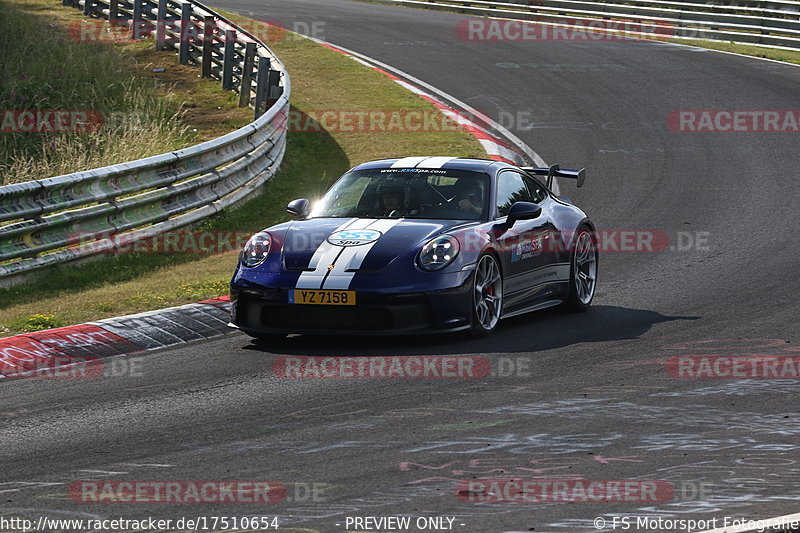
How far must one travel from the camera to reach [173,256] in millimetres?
12984

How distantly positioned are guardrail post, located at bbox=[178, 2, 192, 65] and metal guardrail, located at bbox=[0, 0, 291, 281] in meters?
2.82

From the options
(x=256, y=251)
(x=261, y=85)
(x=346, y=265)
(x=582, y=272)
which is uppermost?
(x=346, y=265)

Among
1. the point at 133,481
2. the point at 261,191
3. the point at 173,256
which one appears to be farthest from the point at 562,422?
the point at 261,191

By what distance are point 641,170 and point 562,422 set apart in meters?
11.7

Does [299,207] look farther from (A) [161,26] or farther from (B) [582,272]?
(A) [161,26]

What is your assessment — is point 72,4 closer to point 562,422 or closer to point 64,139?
point 64,139

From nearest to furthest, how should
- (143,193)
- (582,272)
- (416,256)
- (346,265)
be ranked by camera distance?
(346,265), (416,256), (582,272), (143,193)

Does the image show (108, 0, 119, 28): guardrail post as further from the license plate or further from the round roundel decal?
the license plate

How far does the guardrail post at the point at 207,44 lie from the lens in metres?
22.4

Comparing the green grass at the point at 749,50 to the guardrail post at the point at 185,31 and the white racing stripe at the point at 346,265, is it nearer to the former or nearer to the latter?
the guardrail post at the point at 185,31

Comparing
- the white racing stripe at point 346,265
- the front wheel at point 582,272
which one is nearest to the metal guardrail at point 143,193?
the white racing stripe at point 346,265

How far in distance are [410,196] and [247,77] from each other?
36.5 feet

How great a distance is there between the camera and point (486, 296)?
9.57m

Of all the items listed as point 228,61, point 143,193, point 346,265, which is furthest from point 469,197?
point 228,61
